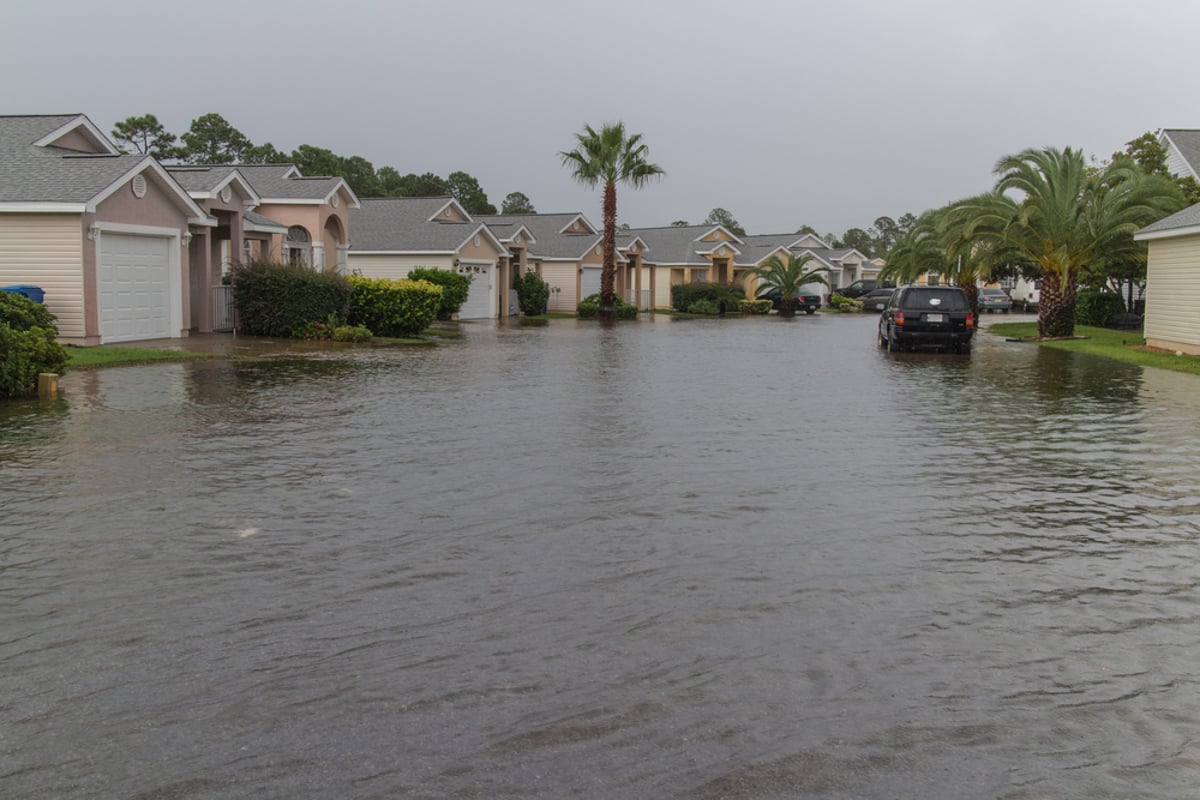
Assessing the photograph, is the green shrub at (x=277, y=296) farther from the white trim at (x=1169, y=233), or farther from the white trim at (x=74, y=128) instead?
the white trim at (x=1169, y=233)

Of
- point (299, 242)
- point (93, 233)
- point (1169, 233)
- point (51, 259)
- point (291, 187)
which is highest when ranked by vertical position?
point (291, 187)

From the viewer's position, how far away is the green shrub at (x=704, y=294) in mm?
66750

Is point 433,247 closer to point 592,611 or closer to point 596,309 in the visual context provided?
point 596,309

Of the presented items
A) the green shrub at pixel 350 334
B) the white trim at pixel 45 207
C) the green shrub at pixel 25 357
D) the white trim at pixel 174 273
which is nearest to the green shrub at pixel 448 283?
the green shrub at pixel 350 334

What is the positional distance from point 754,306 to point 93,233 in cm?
5025

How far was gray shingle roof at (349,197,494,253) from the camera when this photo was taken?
46.1 metres

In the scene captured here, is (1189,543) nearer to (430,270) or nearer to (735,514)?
(735,514)

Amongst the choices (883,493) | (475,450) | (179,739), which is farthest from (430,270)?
(179,739)

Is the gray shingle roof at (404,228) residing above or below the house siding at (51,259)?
above

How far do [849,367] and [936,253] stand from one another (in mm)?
29771

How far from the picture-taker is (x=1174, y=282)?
27.6m

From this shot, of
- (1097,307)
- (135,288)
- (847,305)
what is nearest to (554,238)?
(847,305)

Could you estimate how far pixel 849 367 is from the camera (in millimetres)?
24094

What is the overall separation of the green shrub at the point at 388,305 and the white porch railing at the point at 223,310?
3.31m
